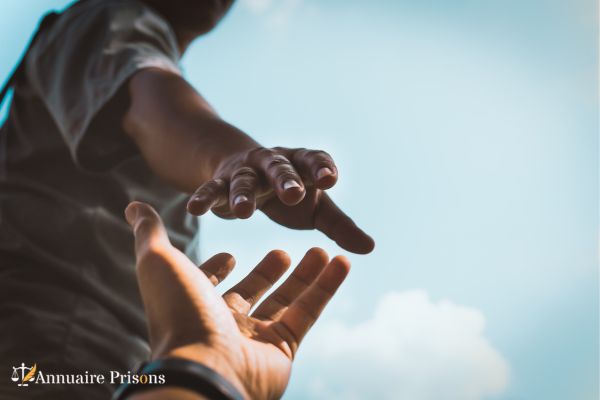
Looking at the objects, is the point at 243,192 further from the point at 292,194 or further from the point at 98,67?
the point at 98,67

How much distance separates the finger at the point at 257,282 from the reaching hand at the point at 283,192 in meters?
0.11

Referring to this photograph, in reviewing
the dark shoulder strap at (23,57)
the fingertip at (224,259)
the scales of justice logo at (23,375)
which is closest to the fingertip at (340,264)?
the fingertip at (224,259)

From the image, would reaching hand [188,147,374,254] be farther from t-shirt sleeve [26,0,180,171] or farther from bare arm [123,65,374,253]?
t-shirt sleeve [26,0,180,171]

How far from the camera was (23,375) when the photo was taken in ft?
1.59

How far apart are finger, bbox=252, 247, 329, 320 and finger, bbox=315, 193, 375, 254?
10 centimetres

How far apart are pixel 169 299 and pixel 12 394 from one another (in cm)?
24

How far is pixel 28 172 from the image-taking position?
698 millimetres

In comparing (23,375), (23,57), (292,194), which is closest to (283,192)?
(292,194)

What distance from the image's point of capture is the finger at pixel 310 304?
465mm

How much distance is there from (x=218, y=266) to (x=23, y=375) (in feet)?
0.71

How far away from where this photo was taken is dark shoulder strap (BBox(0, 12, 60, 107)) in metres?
0.73

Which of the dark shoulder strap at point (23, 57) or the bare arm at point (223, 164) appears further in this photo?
the dark shoulder strap at point (23, 57)

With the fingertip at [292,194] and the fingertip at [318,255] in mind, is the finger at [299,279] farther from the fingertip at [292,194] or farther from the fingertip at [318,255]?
the fingertip at [292,194]

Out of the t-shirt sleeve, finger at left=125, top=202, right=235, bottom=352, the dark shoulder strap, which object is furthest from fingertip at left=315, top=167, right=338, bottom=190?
the dark shoulder strap
